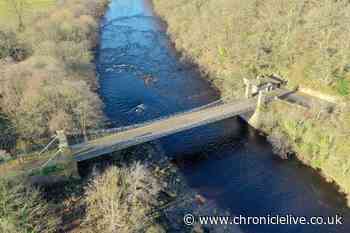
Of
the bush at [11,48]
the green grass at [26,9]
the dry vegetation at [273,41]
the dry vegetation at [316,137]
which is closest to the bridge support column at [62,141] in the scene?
the bush at [11,48]

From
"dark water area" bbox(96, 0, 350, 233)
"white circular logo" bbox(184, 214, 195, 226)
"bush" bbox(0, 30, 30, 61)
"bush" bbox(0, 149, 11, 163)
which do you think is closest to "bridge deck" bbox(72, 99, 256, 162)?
"dark water area" bbox(96, 0, 350, 233)

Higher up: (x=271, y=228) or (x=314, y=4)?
(x=314, y=4)

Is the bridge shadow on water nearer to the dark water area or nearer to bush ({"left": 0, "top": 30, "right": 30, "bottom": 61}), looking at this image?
the dark water area

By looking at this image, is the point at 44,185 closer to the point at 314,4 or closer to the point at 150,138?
the point at 150,138

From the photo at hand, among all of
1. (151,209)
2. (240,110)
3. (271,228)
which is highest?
(240,110)

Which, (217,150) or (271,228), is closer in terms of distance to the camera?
(271,228)

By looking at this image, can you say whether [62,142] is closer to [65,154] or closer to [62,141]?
[62,141]

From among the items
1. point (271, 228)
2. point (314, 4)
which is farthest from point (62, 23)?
point (271, 228)

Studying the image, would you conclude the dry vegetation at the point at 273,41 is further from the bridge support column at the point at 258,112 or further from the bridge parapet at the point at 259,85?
the bridge support column at the point at 258,112
